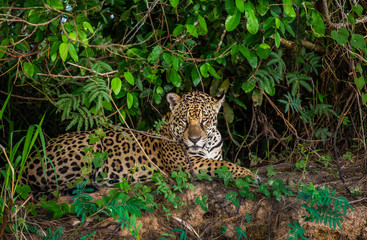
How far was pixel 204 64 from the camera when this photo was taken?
5.22 metres

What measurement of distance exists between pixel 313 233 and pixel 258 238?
1.77 ft

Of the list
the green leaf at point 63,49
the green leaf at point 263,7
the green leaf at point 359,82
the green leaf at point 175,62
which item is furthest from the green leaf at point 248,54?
the green leaf at point 63,49

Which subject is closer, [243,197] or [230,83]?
[243,197]

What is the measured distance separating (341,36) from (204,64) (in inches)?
65.8

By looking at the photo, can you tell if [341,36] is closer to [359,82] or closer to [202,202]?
[359,82]

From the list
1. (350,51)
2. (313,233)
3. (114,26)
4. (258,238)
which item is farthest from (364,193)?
(114,26)

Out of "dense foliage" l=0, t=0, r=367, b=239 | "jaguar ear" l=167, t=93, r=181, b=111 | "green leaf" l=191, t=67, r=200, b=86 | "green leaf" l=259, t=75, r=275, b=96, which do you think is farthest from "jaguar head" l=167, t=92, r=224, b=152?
"green leaf" l=259, t=75, r=275, b=96

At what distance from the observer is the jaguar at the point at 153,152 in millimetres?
5477

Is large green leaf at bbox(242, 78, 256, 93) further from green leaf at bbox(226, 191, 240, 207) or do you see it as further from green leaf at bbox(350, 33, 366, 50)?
green leaf at bbox(226, 191, 240, 207)

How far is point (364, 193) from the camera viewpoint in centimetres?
498

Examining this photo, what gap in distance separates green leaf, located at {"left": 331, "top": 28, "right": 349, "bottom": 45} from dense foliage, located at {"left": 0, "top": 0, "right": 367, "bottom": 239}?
1cm

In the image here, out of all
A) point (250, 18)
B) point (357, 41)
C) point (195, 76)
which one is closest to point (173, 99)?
point (195, 76)

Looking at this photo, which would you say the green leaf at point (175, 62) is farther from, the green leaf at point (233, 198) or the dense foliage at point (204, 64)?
the green leaf at point (233, 198)

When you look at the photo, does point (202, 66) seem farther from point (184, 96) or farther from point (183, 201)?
point (183, 201)
